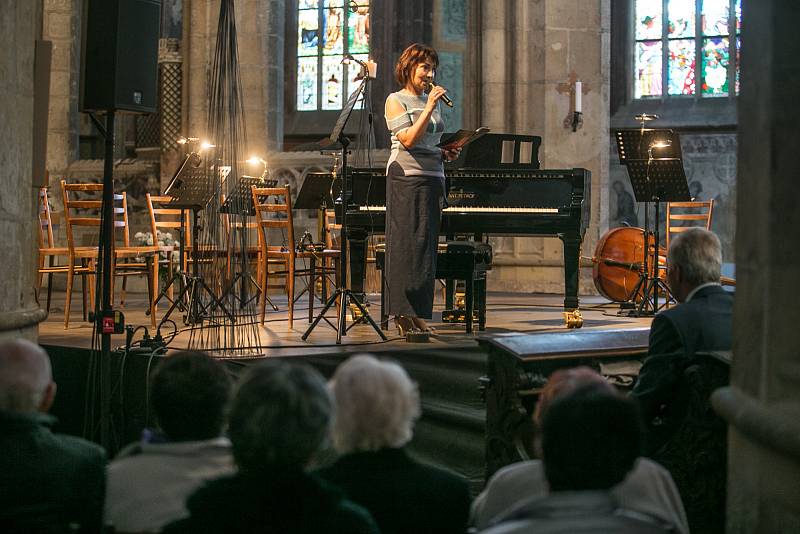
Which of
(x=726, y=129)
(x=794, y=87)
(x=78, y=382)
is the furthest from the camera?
(x=726, y=129)

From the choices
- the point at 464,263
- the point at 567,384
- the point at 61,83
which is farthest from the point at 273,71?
the point at 567,384

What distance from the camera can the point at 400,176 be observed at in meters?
6.22

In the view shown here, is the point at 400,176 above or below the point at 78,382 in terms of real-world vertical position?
above

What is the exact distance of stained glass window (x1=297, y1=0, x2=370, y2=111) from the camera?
13953 mm

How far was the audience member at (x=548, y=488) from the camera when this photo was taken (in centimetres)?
219

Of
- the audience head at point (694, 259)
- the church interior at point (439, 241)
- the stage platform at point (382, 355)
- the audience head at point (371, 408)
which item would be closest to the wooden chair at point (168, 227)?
the church interior at point (439, 241)

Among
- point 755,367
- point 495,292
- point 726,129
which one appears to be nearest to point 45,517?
point 755,367

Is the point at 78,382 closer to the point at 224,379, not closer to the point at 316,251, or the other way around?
the point at 316,251

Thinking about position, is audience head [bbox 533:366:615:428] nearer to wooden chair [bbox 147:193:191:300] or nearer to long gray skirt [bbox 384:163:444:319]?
long gray skirt [bbox 384:163:444:319]

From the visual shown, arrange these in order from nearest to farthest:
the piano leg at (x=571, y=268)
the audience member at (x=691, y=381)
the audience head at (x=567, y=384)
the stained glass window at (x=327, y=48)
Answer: the audience head at (x=567, y=384) → the audience member at (x=691, y=381) → the piano leg at (x=571, y=268) → the stained glass window at (x=327, y=48)

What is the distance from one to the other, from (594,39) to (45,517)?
31.3ft

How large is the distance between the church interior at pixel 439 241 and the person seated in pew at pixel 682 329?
1 cm

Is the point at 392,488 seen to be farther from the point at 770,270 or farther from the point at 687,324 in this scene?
the point at 687,324

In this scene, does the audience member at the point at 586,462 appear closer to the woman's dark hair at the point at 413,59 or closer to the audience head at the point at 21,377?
the audience head at the point at 21,377
